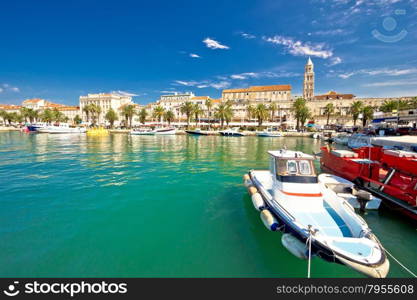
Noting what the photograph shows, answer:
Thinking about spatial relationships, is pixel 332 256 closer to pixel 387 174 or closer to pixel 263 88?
pixel 387 174

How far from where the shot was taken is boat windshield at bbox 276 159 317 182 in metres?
8.53

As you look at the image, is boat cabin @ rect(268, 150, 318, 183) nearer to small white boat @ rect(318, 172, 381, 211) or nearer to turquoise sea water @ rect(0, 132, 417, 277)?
turquoise sea water @ rect(0, 132, 417, 277)

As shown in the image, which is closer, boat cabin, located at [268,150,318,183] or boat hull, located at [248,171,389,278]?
boat hull, located at [248,171,389,278]

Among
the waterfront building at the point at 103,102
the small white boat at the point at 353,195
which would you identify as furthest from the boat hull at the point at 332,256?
the waterfront building at the point at 103,102

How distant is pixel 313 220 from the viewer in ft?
25.7

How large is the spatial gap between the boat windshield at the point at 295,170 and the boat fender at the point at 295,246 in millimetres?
2589

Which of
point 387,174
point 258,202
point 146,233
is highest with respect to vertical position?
point 387,174

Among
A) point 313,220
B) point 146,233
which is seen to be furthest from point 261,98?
point 146,233

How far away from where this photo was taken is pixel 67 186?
48.9 feet

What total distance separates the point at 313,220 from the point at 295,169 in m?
2.19

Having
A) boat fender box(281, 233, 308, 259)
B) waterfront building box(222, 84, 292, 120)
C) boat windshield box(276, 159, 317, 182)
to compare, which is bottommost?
boat fender box(281, 233, 308, 259)

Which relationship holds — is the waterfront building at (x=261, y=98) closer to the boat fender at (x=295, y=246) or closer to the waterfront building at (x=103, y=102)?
the waterfront building at (x=103, y=102)

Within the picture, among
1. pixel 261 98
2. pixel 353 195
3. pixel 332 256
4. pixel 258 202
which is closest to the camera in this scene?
pixel 332 256

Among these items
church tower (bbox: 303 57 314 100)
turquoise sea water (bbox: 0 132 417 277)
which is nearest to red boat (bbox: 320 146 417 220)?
turquoise sea water (bbox: 0 132 417 277)
